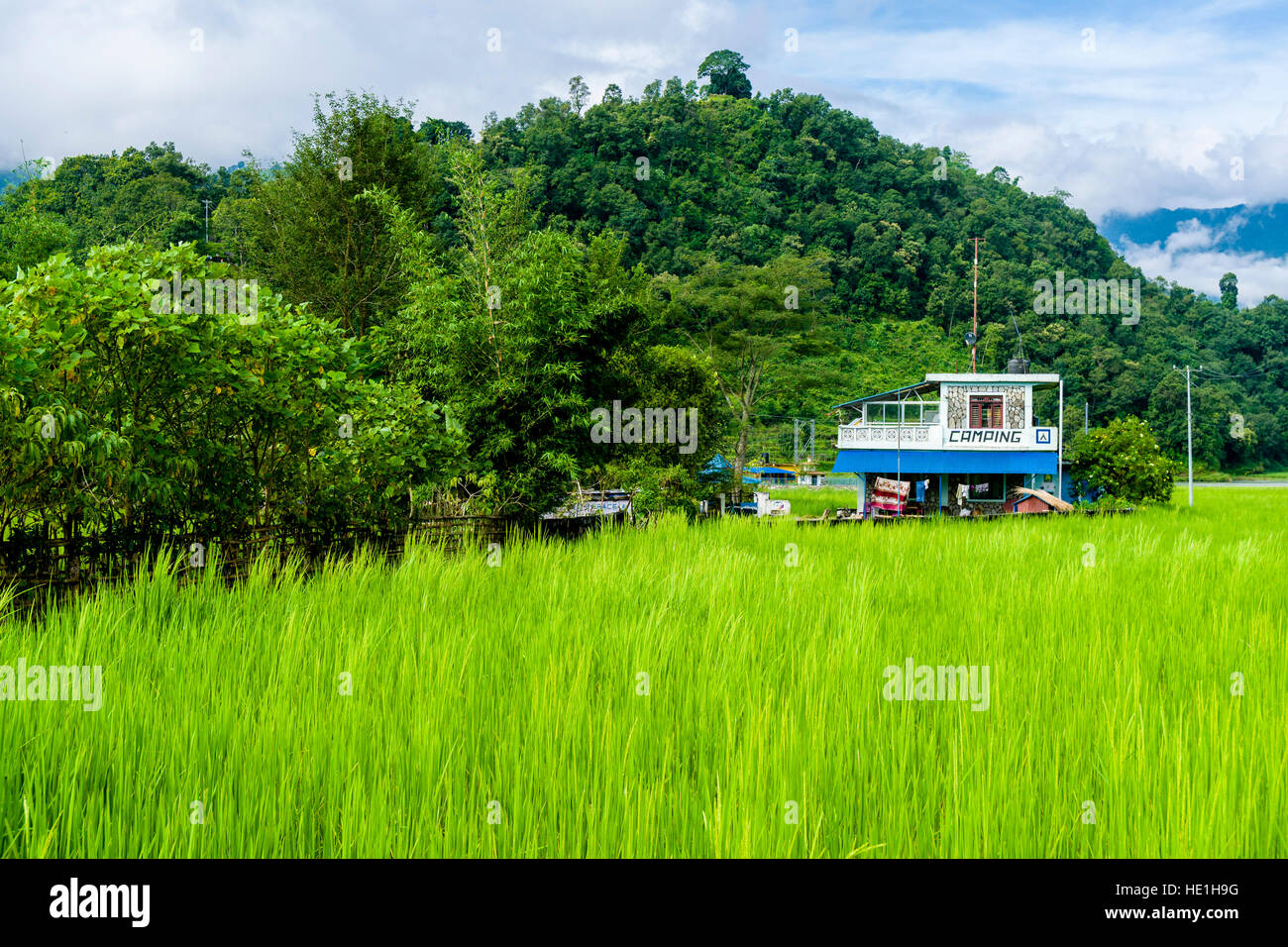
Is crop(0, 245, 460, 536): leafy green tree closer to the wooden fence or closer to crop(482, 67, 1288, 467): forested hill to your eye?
the wooden fence

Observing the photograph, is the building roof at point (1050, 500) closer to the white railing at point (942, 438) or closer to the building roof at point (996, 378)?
the white railing at point (942, 438)

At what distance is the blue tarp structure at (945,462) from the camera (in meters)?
24.0

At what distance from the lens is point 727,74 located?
90188 millimetres

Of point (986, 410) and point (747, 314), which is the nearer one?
point (986, 410)

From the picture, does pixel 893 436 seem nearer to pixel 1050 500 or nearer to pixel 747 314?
pixel 1050 500

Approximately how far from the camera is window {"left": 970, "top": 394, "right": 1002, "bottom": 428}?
24938mm

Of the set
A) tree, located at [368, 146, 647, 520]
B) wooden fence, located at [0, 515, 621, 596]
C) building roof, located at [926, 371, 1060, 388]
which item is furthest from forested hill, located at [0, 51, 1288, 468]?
wooden fence, located at [0, 515, 621, 596]

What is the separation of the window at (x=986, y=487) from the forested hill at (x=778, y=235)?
31.4 ft

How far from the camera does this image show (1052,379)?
24.5 m

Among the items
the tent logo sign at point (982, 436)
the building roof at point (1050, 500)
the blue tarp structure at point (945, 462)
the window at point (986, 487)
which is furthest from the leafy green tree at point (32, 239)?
the building roof at point (1050, 500)

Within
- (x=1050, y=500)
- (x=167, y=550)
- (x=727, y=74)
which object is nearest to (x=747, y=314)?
(x=1050, y=500)

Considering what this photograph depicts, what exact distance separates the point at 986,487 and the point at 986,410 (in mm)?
3352

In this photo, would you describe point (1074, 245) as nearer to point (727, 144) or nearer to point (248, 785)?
point (727, 144)

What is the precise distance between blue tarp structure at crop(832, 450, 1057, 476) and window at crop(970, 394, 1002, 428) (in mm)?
1096
